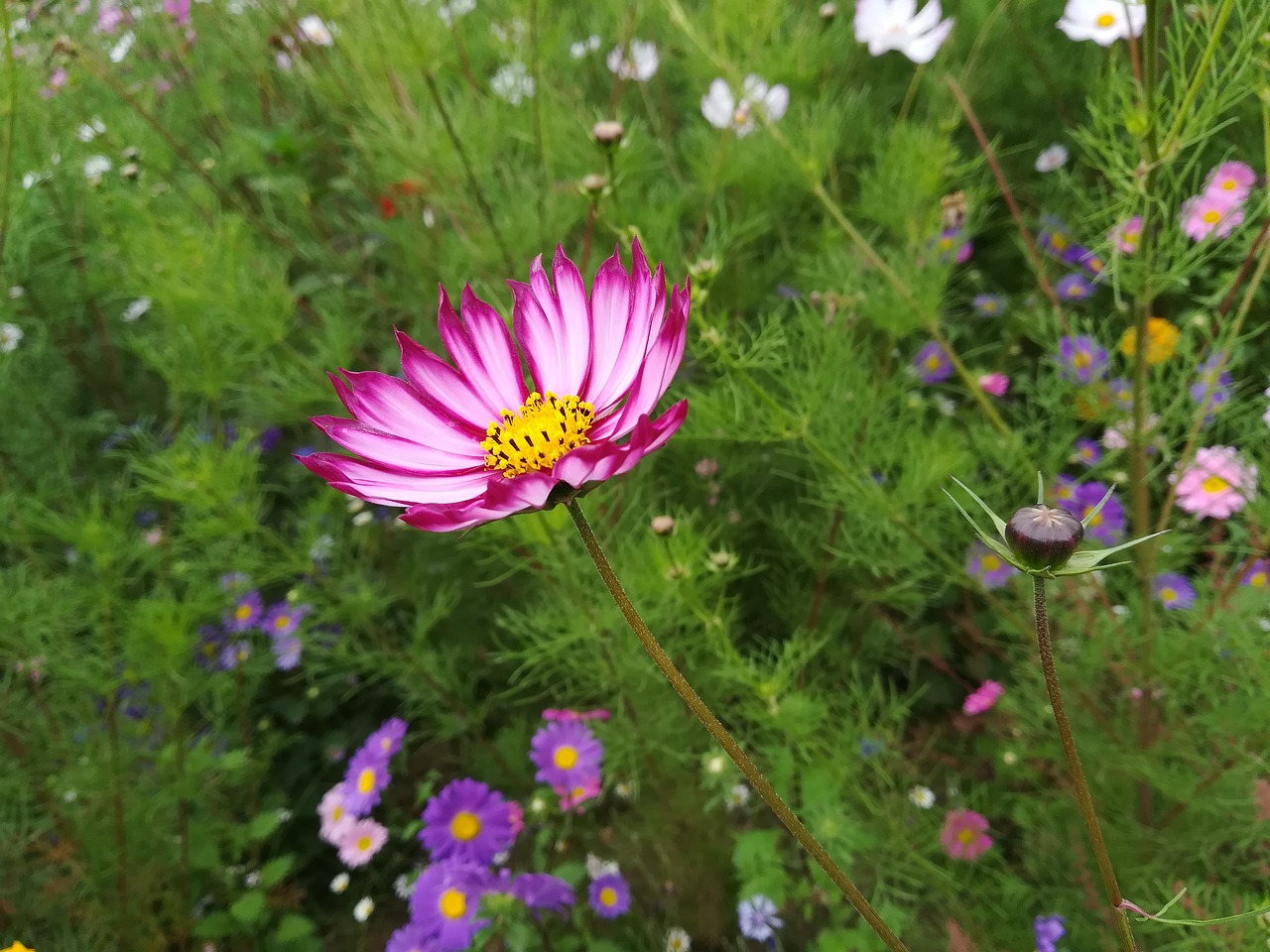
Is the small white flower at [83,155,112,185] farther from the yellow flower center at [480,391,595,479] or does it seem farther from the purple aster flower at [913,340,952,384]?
the purple aster flower at [913,340,952,384]

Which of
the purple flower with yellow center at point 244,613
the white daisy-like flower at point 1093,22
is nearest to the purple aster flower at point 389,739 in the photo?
the purple flower with yellow center at point 244,613

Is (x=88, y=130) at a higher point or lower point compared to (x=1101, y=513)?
higher

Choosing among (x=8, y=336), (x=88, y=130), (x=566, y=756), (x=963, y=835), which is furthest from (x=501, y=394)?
(x=88, y=130)

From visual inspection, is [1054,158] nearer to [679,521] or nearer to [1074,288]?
[1074,288]

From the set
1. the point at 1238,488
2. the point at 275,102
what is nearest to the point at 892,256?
the point at 1238,488

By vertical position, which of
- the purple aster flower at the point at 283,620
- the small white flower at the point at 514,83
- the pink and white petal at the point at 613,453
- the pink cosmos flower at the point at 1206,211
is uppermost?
the small white flower at the point at 514,83

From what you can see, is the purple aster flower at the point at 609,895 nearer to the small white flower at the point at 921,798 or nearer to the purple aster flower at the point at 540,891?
the purple aster flower at the point at 540,891

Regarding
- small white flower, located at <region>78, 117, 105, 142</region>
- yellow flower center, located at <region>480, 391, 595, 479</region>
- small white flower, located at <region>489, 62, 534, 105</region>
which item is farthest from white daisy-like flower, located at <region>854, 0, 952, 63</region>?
small white flower, located at <region>78, 117, 105, 142</region>
